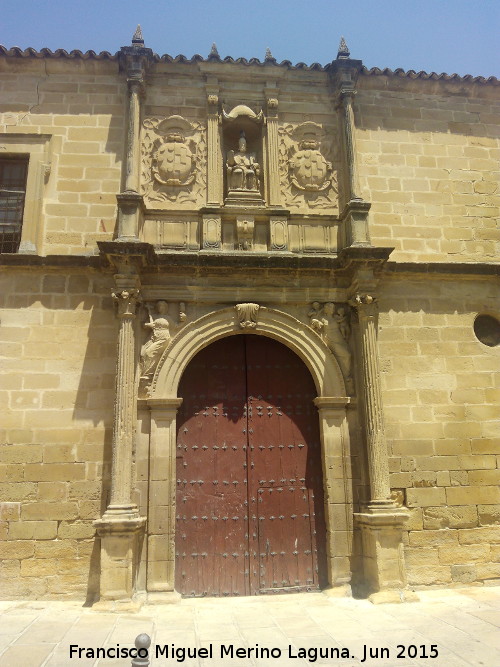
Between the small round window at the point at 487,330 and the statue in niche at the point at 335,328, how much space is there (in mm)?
1956

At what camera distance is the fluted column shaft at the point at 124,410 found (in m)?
5.92

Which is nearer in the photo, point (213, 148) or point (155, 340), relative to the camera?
point (155, 340)

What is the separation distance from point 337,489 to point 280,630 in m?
1.98

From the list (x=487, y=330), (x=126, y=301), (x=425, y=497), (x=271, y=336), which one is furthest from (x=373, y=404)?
(x=126, y=301)

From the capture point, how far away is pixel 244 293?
691 cm

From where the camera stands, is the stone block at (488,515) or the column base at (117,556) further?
the stone block at (488,515)

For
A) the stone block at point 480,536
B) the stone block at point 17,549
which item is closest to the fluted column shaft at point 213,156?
the stone block at point 17,549

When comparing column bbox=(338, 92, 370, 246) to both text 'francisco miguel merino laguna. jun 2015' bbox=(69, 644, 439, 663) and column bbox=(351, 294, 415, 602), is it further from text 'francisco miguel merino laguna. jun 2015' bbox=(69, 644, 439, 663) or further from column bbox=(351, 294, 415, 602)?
text 'francisco miguel merino laguna. jun 2015' bbox=(69, 644, 439, 663)

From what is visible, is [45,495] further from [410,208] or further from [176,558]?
[410,208]

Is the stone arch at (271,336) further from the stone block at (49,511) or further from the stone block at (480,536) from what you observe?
the stone block at (480,536)

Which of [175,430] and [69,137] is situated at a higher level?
[69,137]

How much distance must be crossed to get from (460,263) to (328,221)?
1931mm

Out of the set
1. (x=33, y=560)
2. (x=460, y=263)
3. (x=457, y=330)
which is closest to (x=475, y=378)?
(x=457, y=330)

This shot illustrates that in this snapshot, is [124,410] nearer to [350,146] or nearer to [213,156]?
[213,156]
